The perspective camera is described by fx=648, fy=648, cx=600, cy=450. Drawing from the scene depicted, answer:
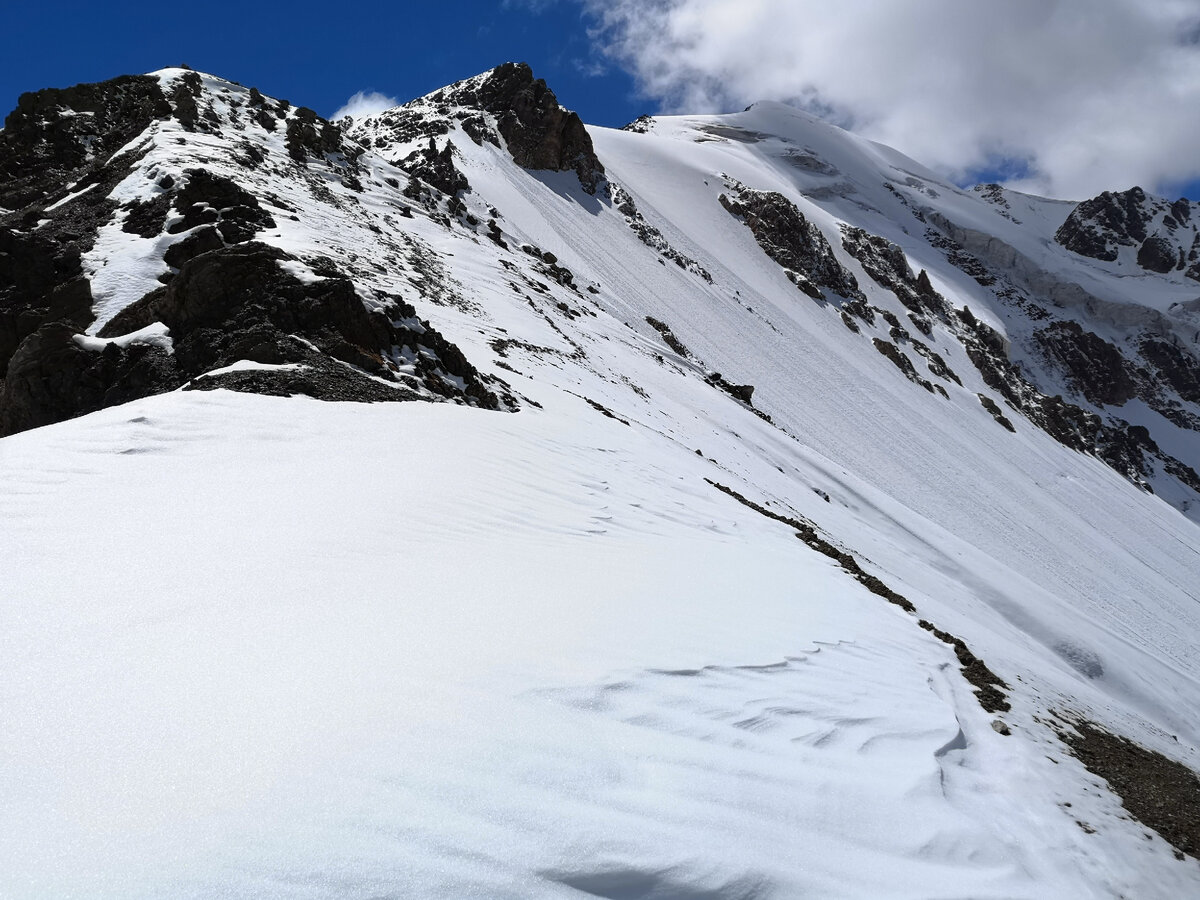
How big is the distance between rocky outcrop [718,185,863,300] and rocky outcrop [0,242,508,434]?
45.0 m

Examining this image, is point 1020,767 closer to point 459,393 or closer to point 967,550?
point 459,393

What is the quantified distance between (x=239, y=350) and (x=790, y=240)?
52.5 m

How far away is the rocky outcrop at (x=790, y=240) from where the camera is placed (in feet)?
171

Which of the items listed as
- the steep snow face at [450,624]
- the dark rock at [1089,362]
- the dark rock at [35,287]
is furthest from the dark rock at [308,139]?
the dark rock at [1089,362]

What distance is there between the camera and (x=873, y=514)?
1820cm

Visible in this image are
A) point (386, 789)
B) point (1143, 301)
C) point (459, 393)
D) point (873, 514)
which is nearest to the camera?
point (386, 789)

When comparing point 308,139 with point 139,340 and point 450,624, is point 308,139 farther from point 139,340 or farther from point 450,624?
point 450,624

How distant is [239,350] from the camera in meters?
8.88

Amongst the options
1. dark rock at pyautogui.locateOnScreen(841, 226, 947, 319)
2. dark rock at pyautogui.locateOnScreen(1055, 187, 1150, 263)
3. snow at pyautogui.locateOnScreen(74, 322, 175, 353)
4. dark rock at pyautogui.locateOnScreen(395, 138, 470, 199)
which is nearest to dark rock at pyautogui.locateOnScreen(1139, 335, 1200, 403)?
dark rock at pyautogui.locateOnScreen(1055, 187, 1150, 263)

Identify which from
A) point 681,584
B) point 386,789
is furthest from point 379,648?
point 681,584

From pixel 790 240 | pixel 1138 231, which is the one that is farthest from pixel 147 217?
pixel 1138 231

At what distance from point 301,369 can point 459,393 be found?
2.68m

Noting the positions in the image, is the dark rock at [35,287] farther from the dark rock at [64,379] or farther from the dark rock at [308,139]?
the dark rock at [308,139]

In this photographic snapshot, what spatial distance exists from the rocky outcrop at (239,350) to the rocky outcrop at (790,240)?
4499cm
